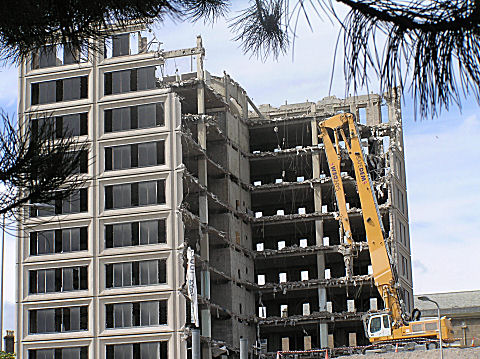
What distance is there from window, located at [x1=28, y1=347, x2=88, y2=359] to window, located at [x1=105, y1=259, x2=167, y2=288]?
5163 mm

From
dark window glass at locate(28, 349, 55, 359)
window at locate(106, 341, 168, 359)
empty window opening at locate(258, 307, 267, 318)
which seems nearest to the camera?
window at locate(106, 341, 168, 359)

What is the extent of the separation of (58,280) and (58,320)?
303 centimetres

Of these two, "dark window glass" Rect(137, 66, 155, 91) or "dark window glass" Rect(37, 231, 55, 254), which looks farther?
"dark window glass" Rect(137, 66, 155, 91)

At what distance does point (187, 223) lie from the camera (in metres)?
69.8

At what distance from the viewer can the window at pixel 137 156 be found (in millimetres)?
69750

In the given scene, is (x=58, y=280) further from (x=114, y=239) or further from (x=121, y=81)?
(x=121, y=81)

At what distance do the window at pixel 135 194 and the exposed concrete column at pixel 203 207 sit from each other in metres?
4.84

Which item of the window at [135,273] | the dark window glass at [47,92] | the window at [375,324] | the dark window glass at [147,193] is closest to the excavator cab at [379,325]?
the window at [375,324]

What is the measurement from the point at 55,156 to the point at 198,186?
62.2 m

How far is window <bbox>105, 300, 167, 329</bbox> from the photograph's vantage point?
2594 inches

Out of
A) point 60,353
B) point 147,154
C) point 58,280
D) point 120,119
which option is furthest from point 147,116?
point 60,353

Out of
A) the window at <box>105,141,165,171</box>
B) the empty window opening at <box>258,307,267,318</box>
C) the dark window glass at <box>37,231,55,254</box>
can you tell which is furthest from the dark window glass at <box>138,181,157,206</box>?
the empty window opening at <box>258,307,267,318</box>

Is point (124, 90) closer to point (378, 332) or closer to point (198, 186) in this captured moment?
point (198, 186)

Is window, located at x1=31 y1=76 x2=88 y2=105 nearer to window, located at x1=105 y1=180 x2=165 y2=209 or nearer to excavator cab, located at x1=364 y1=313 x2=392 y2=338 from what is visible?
window, located at x1=105 y1=180 x2=165 y2=209
